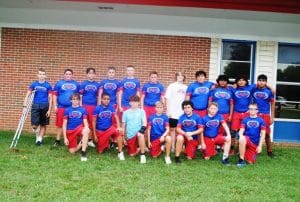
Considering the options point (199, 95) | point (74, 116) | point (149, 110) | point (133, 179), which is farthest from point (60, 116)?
point (133, 179)

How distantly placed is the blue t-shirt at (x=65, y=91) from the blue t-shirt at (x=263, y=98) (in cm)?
370

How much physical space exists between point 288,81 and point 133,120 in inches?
199

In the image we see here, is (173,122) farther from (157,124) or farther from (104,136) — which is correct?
(104,136)

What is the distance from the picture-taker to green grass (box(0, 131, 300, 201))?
679cm

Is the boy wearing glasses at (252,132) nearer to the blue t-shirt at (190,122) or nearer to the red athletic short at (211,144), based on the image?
the red athletic short at (211,144)

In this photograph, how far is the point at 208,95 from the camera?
9828mm

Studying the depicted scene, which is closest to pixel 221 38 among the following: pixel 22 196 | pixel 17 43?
pixel 17 43

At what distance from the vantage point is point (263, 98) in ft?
32.9

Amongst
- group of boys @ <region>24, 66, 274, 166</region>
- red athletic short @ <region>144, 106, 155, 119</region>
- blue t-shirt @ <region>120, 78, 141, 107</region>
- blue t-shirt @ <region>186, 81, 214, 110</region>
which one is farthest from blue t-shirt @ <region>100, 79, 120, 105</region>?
blue t-shirt @ <region>186, 81, 214, 110</region>

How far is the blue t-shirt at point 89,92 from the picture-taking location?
10203mm

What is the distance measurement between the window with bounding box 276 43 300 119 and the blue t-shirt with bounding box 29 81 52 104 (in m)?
5.87

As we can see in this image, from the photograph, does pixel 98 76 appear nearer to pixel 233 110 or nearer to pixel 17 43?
pixel 17 43

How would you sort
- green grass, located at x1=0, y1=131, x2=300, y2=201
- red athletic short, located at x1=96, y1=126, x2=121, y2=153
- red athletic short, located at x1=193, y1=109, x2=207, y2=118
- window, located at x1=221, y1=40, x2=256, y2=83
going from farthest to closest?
window, located at x1=221, y1=40, x2=256, y2=83 < red athletic short, located at x1=193, y1=109, x2=207, y2=118 < red athletic short, located at x1=96, y1=126, x2=121, y2=153 < green grass, located at x1=0, y1=131, x2=300, y2=201

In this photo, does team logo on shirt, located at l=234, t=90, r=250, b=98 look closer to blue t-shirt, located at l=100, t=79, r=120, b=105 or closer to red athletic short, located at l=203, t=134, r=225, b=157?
red athletic short, located at l=203, t=134, r=225, b=157
